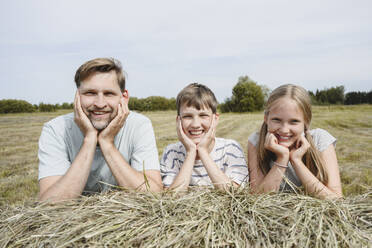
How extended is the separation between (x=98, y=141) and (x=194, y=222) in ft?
5.32

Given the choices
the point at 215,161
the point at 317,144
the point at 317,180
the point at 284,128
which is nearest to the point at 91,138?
the point at 215,161

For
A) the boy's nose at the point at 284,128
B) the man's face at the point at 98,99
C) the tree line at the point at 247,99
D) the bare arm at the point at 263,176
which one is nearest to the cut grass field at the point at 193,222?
the bare arm at the point at 263,176

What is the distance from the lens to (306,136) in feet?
9.71

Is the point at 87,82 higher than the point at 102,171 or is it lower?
higher

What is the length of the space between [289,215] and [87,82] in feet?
7.58

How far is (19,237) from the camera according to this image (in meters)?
1.74

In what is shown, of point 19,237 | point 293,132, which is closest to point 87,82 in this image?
point 19,237

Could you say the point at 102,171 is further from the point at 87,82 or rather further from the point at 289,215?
the point at 289,215

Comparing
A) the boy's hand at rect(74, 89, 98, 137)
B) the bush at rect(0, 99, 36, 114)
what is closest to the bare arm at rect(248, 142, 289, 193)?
the boy's hand at rect(74, 89, 98, 137)

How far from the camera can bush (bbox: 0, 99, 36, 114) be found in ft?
147

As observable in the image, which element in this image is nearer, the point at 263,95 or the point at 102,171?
the point at 102,171

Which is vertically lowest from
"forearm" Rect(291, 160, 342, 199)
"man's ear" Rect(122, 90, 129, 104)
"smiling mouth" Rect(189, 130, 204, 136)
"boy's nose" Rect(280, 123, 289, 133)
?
"forearm" Rect(291, 160, 342, 199)

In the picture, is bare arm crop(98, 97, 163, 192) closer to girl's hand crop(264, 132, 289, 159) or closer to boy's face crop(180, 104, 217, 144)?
boy's face crop(180, 104, 217, 144)

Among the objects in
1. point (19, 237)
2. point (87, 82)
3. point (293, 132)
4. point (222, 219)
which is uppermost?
point (87, 82)
